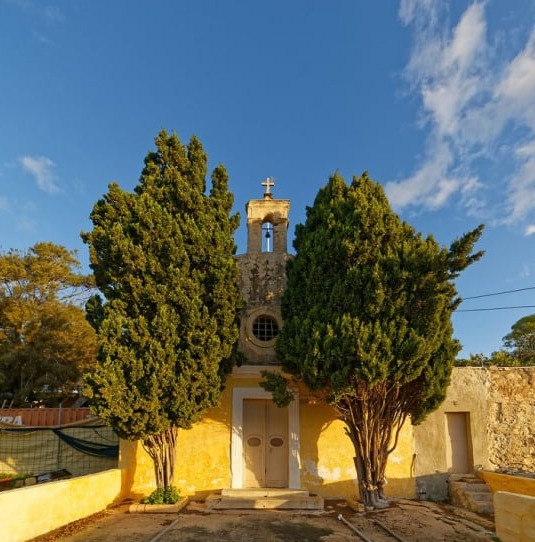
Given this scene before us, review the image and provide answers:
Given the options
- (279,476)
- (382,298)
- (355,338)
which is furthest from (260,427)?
(382,298)

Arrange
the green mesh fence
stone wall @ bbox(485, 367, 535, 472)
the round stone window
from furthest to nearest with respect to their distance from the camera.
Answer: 1. the green mesh fence
2. the round stone window
3. stone wall @ bbox(485, 367, 535, 472)

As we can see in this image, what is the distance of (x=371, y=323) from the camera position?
8578 mm

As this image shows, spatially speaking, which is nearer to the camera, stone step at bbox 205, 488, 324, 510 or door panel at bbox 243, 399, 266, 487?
stone step at bbox 205, 488, 324, 510

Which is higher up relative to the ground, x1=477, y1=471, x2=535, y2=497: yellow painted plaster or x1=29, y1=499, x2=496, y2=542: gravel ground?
x1=477, y1=471, x2=535, y2=497: yellow painted plaster

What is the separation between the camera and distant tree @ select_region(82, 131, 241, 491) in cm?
866

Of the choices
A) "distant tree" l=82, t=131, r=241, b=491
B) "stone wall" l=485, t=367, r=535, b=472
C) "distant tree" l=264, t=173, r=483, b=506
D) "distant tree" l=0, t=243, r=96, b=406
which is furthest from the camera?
"distant tree" l=0, t=243, r=96, b=406

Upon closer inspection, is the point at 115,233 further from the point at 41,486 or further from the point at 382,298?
the point at 382,298

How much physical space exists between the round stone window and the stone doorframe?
4.92 ft

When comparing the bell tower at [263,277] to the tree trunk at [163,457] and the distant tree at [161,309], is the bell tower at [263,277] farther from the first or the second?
the tree trunk at [163,457]

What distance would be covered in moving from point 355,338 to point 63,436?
9274mm

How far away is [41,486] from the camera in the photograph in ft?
23.1

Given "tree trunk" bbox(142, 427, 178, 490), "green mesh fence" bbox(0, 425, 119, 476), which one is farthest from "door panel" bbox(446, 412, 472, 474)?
"green mesh fence" bbox(0, 425, 119, 476)

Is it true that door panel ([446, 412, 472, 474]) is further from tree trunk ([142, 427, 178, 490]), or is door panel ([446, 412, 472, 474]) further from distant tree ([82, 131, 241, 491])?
tree trunk ([142, 427, 178, 490])

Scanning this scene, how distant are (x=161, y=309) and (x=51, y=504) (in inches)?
154
